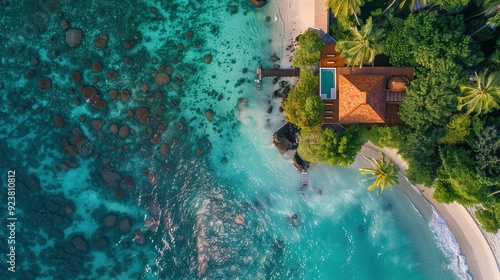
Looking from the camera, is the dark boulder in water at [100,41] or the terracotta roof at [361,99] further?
the dark boulder in water at [100,41]

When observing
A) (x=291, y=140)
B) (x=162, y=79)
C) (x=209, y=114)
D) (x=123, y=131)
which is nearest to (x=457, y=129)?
(x=291, y=140)

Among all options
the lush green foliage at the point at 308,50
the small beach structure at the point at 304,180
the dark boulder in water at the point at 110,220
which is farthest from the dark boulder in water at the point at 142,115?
the small beach structure at the point at 304,180

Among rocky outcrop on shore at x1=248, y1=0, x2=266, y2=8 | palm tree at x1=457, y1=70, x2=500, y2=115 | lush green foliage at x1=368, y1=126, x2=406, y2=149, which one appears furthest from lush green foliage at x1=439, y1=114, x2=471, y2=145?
rocky outcrop on shore at x1=248, y1=0, x2=266, y2=8

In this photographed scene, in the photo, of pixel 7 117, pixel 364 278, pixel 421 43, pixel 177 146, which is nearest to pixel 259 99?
pixel 177 146

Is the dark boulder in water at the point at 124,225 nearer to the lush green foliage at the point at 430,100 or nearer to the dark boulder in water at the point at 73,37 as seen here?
the dark boulder in water at the point at 73,37

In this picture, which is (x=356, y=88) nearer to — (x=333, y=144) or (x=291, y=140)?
(x=333, y=144)

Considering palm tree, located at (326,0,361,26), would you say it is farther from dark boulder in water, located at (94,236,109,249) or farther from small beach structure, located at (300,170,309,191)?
dark boulder in water, located at (94,236,109,249)
